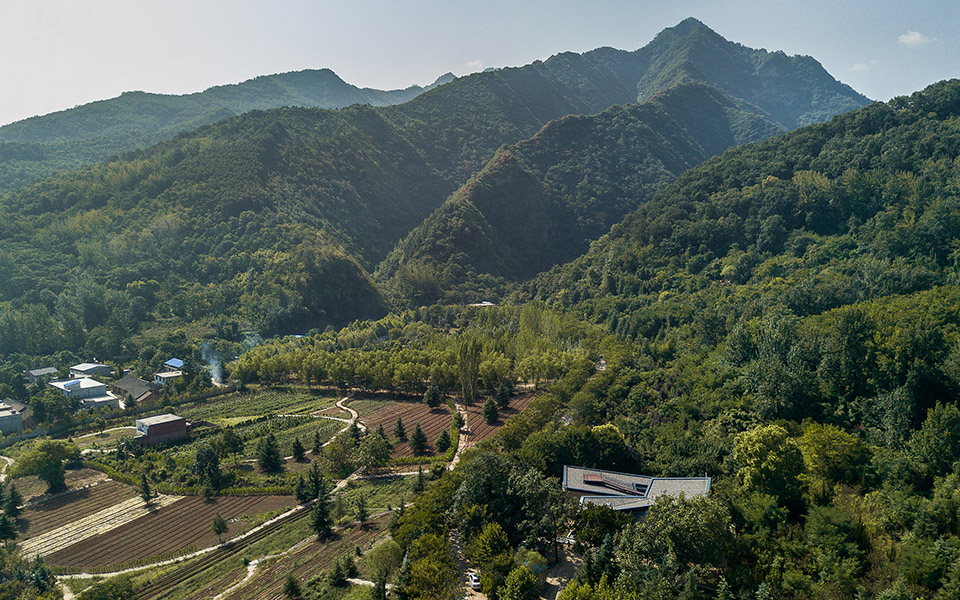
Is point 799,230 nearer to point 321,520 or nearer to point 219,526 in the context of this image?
point 321,520

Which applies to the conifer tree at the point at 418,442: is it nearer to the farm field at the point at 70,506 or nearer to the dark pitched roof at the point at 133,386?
the farm field at the point at 70,506

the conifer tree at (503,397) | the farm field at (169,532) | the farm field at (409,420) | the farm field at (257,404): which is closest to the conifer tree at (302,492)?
the farm field at (169,532)

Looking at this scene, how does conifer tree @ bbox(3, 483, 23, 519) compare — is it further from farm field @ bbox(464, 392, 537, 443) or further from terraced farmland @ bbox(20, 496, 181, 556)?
farm field @ bbox(464, 392, 537, 443)

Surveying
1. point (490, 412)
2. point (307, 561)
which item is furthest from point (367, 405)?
point (307, 561)

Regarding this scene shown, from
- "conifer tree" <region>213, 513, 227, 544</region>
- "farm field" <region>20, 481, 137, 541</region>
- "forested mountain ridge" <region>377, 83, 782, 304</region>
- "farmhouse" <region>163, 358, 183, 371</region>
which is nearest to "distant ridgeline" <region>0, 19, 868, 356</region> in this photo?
"forested mountain ridge" <region>377, 83, 782, 304</region>

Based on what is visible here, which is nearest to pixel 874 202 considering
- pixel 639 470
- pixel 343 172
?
pixel 639 470
